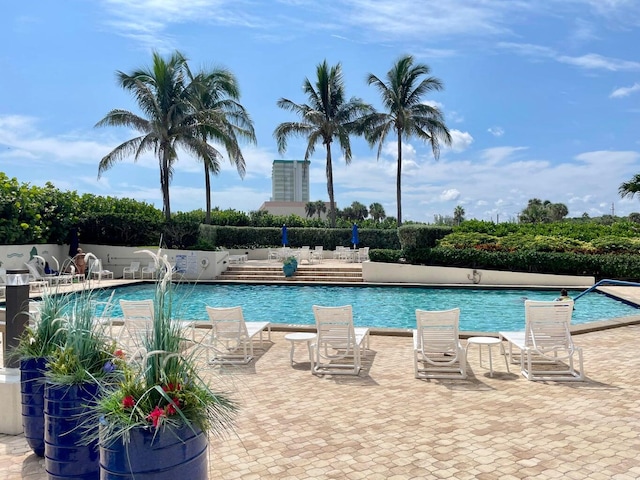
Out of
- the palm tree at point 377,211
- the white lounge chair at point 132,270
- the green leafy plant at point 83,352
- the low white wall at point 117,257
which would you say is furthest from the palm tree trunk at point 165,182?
the palm tree at point 377,211

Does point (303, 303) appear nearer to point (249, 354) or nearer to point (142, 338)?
point (249, 354)

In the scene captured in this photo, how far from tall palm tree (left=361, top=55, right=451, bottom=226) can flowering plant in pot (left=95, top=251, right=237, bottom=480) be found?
94.4ft

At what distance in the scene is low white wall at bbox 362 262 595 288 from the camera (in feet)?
61.0

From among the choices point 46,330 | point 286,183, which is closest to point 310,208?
point 286,183

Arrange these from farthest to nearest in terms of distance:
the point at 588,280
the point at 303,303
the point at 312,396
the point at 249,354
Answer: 1. the point at 588,280
2. the point at 303,303
3. the point at 249,354
4. the point at 312,396

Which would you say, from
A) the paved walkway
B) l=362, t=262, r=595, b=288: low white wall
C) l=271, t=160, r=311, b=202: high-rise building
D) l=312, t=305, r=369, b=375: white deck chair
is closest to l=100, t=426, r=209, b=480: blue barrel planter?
the paved walkway

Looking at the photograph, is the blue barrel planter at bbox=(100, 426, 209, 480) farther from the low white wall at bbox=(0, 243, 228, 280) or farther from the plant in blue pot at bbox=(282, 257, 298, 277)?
the plant in blue pot at bbox=(282, 257, 298, 277)

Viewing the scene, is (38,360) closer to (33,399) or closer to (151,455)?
(33,399)

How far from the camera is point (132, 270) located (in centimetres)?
2184

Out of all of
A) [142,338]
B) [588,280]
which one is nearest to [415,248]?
[588,280]

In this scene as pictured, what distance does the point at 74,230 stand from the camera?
23.2 m

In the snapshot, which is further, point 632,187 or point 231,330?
point 632,187

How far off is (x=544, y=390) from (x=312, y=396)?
2710mm

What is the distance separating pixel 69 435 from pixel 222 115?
24.2 meters
